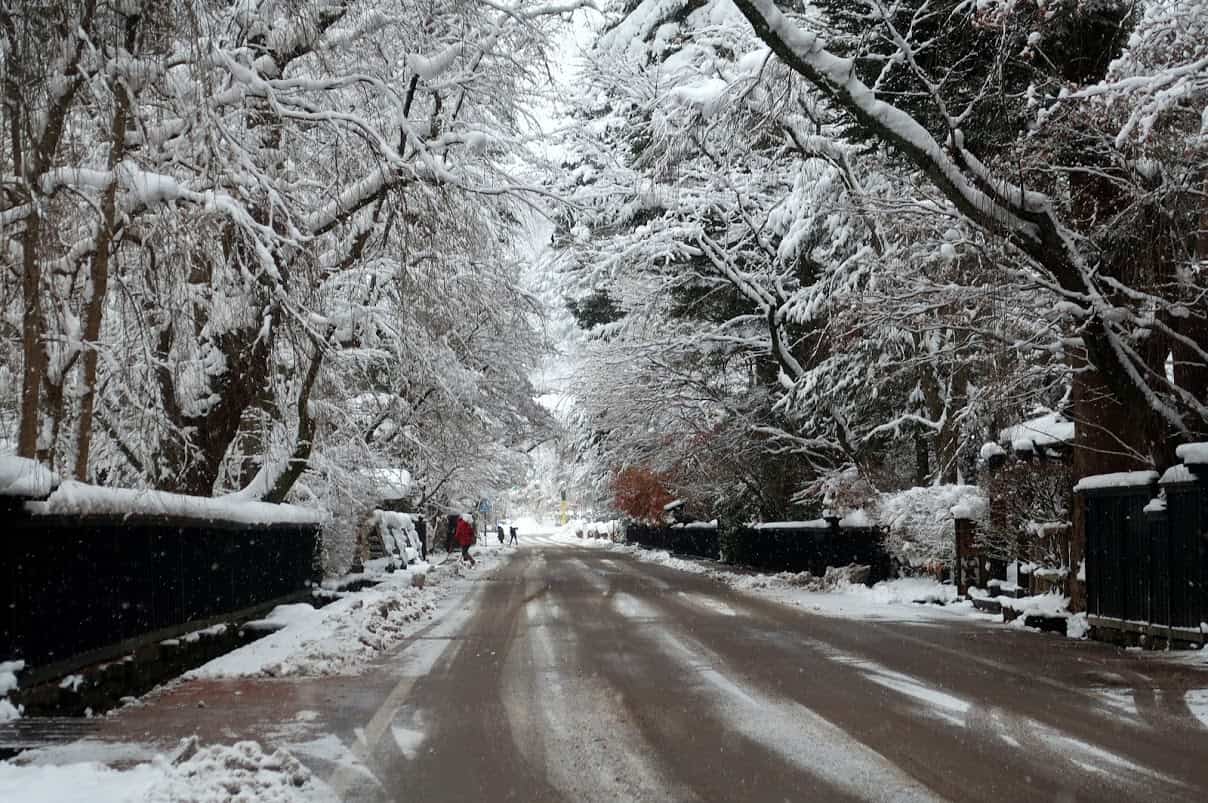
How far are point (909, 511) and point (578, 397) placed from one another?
19.8m

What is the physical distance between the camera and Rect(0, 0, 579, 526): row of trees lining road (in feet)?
23.9

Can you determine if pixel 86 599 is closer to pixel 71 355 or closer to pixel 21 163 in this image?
pixel 71 355

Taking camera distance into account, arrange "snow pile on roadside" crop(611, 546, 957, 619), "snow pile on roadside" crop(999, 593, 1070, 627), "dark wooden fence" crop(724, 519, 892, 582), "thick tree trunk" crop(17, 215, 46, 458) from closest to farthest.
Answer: "thick tree trunk" crop(17, 215, 46, 458)
"snow pile on roadside" crop(999, 593, 1070, 627)
"snow pile on roadside" crop(611, 546, 957, 619)
"dark wooden fence" crop(724, 519, 892, 582)

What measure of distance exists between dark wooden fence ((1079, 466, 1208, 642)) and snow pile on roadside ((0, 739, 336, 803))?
920 cm

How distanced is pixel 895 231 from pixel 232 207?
35.5 ft

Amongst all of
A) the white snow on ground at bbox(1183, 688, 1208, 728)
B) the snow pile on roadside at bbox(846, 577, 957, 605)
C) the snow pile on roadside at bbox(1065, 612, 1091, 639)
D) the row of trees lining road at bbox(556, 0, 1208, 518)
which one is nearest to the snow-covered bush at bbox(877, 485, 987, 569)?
the snow pile on roadside at bbox(846, 577, 957, 605)

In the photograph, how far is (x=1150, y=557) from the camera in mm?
12719

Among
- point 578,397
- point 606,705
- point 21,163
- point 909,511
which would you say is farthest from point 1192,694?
point 578,397

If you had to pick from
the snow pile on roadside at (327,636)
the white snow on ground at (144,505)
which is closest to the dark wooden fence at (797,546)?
the snow pile on roadside at (327,636)

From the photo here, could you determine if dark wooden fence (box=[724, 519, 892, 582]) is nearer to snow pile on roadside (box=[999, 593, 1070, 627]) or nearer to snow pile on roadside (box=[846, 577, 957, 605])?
snow pile on roadside (box=[846, 577, 957, 605])

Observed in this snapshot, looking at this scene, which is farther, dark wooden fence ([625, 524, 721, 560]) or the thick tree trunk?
dark wooden fence ([625, 524, 721, 560])

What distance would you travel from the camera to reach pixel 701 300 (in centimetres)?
3278

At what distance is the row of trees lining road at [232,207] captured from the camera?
7273 millimetres

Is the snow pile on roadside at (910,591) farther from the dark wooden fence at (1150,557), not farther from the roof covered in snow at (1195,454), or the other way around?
the roof covered in snow at (1195,454)
